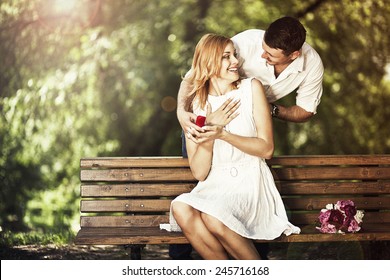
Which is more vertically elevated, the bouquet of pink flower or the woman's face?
the woman's face

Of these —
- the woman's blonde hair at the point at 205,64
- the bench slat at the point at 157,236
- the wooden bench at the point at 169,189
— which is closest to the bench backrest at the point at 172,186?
A: the wooden bench at the point at 169,189

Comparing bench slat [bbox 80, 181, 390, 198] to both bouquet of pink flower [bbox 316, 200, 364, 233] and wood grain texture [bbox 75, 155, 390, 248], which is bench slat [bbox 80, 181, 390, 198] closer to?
wood grain texture [bbox 75, 155, 390, 248]

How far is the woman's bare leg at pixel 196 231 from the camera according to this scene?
11.2 feet

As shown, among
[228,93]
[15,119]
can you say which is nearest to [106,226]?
[228,93]

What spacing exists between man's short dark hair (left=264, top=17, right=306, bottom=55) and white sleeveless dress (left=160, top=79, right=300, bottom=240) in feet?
0.86

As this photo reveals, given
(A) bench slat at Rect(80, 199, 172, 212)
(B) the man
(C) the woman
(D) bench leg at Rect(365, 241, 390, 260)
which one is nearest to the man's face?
(B) the man

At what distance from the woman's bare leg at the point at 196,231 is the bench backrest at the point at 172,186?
46 cm

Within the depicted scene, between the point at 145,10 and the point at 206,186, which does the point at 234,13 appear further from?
the point at 206,186

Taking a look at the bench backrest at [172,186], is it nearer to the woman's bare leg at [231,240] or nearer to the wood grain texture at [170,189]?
the wood grain texture at [170,189]

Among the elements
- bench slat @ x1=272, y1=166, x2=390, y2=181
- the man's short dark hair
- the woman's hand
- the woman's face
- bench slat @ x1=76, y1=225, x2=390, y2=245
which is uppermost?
the man's short dark hair

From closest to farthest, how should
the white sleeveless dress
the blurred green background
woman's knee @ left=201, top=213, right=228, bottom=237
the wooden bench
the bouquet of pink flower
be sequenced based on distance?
woman's knee @ left=201, top=213, right=228, bottom=237, the white sleeveless dress, the bouquet of pink flower, the wooden bench, the blurred green background

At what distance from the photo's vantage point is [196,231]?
134 inches

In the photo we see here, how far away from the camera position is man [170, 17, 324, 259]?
146 inches
